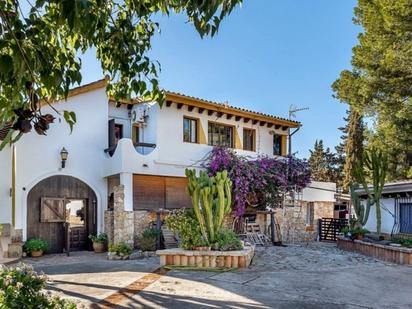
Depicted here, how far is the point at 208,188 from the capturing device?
417 inches

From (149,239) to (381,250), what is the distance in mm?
7841

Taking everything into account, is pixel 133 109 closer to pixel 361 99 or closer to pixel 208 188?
pixel 208 188

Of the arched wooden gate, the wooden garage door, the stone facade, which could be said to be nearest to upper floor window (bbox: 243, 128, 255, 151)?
the wooden garage door

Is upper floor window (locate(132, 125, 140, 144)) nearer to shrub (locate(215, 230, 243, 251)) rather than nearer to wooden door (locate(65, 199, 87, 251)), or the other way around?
wooden door (locate(65, 199, 87, 251))

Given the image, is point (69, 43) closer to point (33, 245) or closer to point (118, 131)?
point (33, 245)

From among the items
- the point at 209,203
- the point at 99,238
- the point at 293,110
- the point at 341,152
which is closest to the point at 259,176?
the point at 293,110

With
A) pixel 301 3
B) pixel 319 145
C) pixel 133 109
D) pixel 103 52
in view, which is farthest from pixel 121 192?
pixel 319 145

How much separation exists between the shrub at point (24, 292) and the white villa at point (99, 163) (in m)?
9.52

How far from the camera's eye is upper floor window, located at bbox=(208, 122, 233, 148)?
17562mm

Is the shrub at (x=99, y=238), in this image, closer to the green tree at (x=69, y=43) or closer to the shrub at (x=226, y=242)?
the shrub at (x=226, y=242)

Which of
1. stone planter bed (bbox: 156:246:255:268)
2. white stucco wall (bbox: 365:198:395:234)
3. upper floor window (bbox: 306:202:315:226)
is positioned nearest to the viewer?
stone planter bed (bbox: 156:246:255:268)

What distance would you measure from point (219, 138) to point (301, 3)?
23.4 feet

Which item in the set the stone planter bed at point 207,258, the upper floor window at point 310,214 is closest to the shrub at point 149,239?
the stone planter bed at point 207,258

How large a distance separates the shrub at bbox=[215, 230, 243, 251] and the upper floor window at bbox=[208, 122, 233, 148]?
7.05 meters
